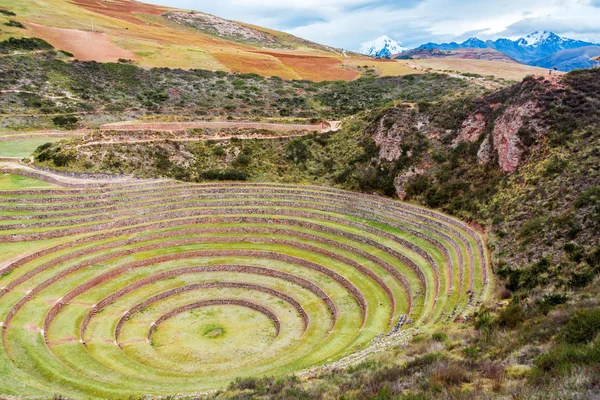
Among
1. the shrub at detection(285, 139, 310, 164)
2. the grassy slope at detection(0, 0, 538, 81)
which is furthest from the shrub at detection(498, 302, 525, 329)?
the grassy slope at detection(0, 0, 538, 81)

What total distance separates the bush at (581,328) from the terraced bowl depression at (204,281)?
24.9ft

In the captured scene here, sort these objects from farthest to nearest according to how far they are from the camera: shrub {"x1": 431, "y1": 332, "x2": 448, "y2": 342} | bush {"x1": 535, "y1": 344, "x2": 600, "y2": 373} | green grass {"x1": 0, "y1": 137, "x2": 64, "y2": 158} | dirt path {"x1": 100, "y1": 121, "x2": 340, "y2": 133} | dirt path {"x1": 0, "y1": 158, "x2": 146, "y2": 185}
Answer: dirt path {"x1": 100, "y1": 121, "x2": 340, "y2": 133}, green grass {"x1": 0, "y1": 137, "x2": 64, "y2": 158}, dirt path {"x1": 0, "y1": 158, "x2": 146, "y2": 185}, shrub {"x1": 431, "y1": 332, "x2": 448, "y2": 342}, bush {"x1": 535, "y1": 344, "x2": 600, "y2": 373}

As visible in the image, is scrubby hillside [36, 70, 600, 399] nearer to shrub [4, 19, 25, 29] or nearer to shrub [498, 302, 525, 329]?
shrub [498, 302, 525, 329]

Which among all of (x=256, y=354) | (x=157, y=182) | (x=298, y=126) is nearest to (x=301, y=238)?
(x=256, y=354)

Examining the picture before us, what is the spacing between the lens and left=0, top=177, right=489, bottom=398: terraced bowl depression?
62.6ft

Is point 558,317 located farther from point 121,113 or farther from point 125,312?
point 121,113

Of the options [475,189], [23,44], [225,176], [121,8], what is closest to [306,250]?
[475,189]

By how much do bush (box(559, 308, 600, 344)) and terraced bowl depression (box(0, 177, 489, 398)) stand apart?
760cm

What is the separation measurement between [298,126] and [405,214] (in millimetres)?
25085

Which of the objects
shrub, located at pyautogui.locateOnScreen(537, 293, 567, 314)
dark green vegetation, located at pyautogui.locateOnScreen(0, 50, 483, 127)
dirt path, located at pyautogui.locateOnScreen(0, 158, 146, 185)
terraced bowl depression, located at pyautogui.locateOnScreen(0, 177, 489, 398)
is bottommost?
terraced bowl depression, located at pyautogui.locateOnScreen(0, 177, 489, 398)

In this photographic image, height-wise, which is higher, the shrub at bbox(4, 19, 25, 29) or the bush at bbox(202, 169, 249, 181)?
the shrub at bbox(4, 19, 25, 29)

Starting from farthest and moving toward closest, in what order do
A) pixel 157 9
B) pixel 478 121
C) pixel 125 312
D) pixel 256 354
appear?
pixel 157 9 < pixel 478 121 < pixel 125 312 < pixel 256 354

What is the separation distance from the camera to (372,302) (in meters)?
24.3

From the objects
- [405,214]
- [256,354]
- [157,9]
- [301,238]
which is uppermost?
[157,9]
